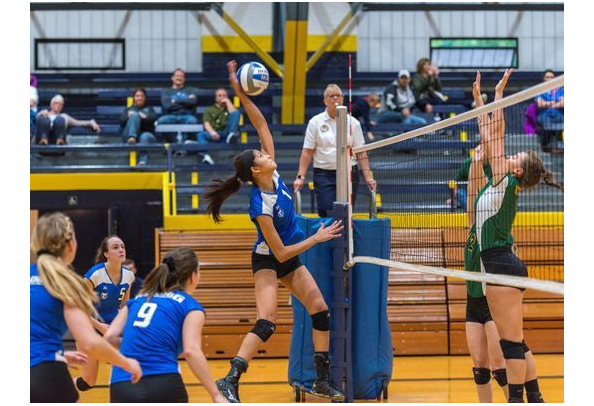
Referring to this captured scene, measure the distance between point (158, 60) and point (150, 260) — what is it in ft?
20.0

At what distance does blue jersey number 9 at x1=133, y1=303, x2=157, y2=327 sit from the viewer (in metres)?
4.30

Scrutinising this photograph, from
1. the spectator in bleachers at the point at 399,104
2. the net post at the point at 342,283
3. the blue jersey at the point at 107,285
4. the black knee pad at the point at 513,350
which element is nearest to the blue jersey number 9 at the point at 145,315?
the black knee pad at the point at 513,350

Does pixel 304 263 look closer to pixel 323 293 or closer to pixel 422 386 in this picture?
pixel 323 293

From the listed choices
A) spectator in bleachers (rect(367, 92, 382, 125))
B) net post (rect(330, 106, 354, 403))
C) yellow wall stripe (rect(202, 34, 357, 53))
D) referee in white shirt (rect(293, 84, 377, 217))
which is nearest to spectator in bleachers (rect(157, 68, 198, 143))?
yellow wall stripe (rect(202, 34, 357, 53))

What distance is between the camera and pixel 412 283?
10.6m

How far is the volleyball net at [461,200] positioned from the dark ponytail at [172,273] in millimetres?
1617

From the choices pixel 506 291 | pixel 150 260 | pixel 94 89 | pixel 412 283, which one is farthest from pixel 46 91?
pixel 506 291

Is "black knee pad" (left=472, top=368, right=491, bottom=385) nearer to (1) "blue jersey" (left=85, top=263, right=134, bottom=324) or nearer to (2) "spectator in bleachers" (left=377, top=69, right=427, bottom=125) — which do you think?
(1) "blue jersey" (left=85, top=263, right=134, bottom=324)

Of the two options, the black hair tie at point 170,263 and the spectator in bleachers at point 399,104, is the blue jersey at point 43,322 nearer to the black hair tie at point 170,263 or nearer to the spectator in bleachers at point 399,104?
the black hair tie at point 170,263

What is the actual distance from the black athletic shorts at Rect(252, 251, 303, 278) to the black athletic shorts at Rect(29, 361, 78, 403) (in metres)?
2.61

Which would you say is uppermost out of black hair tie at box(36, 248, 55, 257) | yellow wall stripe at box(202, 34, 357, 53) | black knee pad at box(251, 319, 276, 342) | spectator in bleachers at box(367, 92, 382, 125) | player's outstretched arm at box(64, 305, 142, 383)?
yellow wall stripe at box(202, 34, 357, 53)

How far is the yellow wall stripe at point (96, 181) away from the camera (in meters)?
11.7

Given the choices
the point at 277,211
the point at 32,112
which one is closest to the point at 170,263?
the point at 277,211

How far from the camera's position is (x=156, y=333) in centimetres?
426
